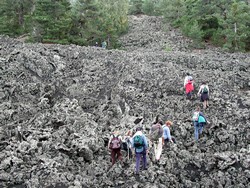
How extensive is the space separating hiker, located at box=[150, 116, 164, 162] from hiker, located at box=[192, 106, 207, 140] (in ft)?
7.63

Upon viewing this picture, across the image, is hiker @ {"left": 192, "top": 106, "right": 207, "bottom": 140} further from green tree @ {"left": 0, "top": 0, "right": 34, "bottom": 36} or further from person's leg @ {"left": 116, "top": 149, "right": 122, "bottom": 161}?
green tree @ {"left": 0, "top": 0, "right": 34, "bottom": 36}

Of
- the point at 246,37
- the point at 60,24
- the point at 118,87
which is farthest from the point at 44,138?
the point at 246,37

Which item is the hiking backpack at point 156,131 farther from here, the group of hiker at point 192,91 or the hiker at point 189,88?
the hiker at point 189,88

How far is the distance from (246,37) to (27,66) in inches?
921

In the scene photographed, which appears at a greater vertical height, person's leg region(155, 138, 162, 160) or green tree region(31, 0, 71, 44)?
green tree region(31, 0, 71, 44)

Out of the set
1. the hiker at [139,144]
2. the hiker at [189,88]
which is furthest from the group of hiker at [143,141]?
the hiker at [189,88]

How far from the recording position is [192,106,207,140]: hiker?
15.3 metres

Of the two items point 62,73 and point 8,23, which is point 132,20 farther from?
point 62,73

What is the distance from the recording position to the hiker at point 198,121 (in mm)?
15273

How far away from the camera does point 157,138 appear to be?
1352cm

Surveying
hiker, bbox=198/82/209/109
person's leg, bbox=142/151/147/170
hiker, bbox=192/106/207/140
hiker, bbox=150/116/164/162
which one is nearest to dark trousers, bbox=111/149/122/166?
person's leg, bbox=142/151/147/170

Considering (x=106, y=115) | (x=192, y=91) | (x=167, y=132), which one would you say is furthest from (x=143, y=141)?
(x=192, y=91)

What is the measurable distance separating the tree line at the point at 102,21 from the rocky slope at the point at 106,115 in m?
9.08

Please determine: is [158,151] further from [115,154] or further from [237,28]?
[237,28]
